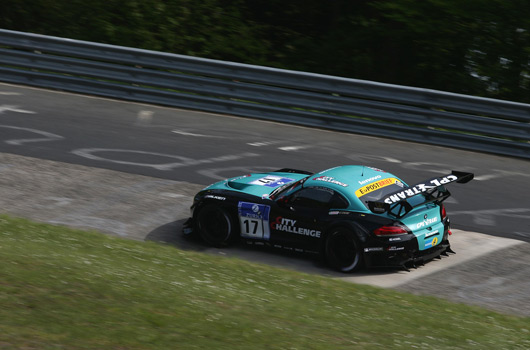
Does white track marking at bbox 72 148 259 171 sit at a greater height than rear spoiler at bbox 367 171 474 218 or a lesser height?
lesser

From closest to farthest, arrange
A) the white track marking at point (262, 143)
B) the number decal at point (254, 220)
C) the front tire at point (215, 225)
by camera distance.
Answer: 1. the number decal at point (254, 220)
2. the front tire at point (215, 225)
3. the white track marking at point (262, 143)

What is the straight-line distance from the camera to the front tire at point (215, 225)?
1208 cm

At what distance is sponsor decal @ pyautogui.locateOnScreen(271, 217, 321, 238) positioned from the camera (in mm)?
11482

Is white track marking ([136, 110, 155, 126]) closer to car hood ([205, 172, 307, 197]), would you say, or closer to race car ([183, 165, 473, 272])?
car hood ([205, 172, 307, 197])

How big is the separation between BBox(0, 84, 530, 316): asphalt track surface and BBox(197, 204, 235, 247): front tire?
0.18 meters

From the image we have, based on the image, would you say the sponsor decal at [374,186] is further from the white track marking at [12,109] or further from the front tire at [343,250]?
the white track marking at [12,109]

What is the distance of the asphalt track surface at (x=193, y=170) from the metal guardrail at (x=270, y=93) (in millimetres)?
375

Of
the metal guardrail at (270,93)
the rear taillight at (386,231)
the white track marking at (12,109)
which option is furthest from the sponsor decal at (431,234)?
the white track marking at (12,109)

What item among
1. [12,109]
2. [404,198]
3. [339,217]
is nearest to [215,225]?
[339,217]

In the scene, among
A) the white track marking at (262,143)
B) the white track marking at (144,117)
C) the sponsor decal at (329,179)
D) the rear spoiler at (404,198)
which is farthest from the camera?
the white track marking at (144,117)

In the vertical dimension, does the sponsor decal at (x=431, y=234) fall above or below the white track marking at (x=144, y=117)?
→ below

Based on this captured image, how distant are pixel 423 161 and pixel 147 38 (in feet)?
37.7

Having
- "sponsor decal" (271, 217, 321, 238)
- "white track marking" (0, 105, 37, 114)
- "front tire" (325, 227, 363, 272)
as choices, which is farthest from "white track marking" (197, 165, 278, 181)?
"white track marking" (0, 105, 37, 114)

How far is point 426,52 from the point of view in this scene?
2316 centimetres
